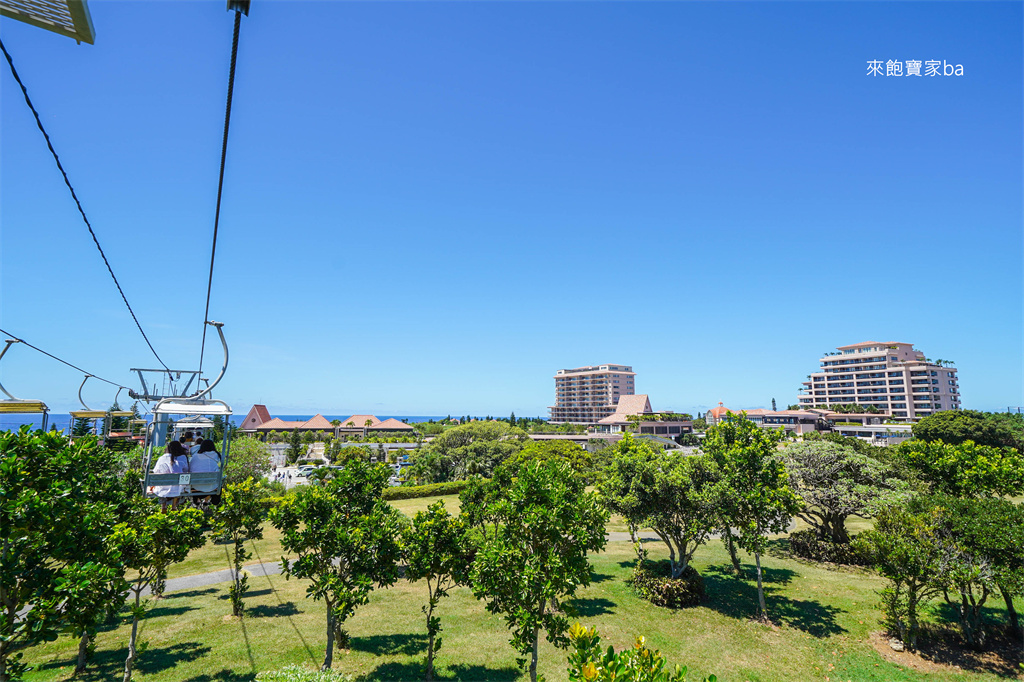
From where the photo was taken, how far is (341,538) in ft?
35.3

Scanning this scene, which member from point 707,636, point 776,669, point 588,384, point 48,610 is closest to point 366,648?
point 48,610

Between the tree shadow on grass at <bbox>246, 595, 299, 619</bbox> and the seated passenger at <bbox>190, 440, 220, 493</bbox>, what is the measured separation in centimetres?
587

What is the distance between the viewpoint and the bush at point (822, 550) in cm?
2344

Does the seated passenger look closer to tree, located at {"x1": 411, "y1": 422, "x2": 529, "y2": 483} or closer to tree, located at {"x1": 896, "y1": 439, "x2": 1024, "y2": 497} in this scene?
tree, located at {"x1": 896, "y1": 439, "x2": 1024, "y2": 497}

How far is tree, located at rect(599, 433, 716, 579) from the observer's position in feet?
61.5

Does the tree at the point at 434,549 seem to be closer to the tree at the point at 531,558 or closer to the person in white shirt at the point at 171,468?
the tree at the point at 531,558

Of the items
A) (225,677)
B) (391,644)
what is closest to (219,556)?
(391,644)

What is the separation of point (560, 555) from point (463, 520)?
301 cm

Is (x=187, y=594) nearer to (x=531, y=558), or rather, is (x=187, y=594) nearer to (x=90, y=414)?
(x=90, y=414)

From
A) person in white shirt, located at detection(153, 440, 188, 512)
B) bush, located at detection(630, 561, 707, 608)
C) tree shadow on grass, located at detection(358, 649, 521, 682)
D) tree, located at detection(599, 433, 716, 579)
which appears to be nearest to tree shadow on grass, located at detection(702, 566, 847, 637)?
bush, located at detection(630, 561, 707, 608)

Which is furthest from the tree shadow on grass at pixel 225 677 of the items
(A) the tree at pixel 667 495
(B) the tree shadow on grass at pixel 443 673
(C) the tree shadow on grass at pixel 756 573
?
(C) the tree shadow on grass at pixel 756 573

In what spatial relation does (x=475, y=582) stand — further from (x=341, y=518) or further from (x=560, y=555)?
(x=341, y=518)

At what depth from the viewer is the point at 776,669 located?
13773 mm

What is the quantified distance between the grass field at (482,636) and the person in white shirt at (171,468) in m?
4.28
